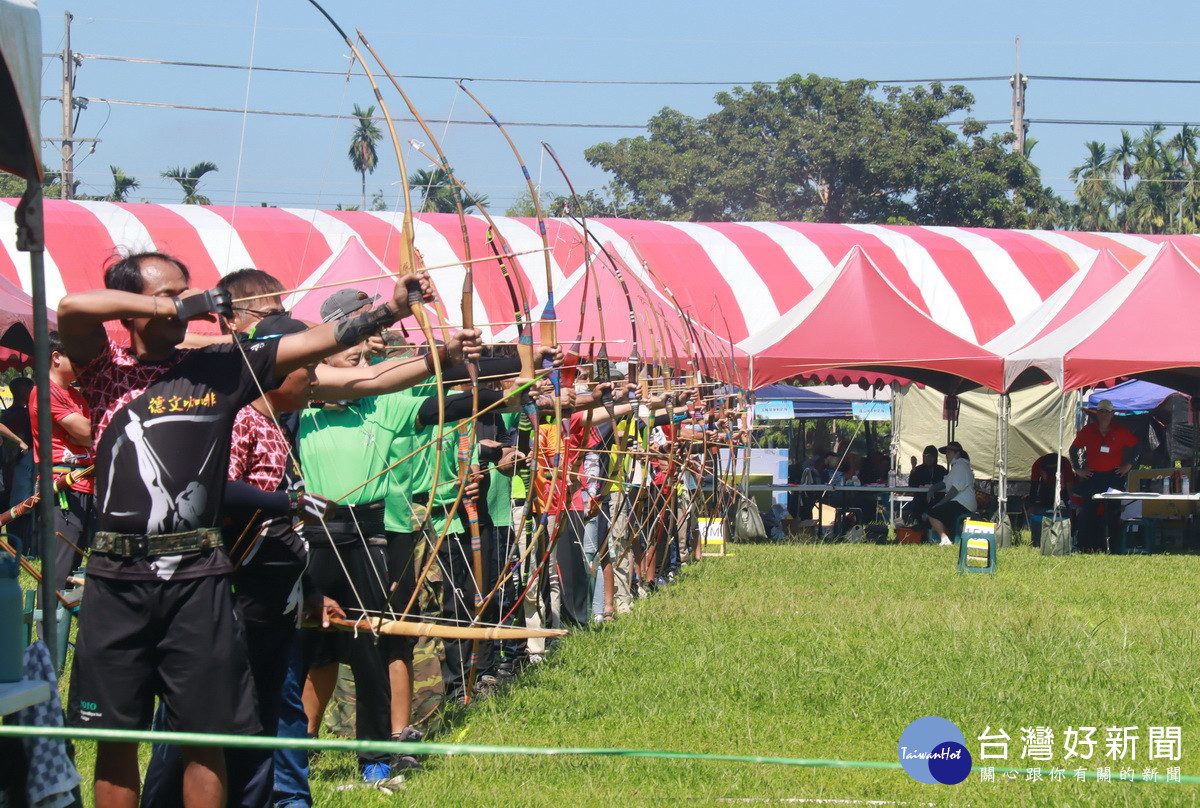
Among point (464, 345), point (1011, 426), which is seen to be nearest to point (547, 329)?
point (464, 345)

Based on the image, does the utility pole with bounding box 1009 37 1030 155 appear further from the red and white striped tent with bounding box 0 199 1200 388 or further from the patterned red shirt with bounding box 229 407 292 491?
the patterned red shirt with bounding box 229 407 292 491

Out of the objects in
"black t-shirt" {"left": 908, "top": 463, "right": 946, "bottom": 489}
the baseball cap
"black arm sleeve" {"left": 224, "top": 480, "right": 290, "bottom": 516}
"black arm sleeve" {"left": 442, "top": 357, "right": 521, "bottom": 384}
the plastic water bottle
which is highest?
the baseball cap

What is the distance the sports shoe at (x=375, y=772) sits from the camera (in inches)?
147

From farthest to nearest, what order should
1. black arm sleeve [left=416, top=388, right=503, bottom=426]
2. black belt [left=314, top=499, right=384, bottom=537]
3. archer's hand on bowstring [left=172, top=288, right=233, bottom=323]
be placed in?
1. black arm sleeve [left=416, top=388, right=503, bottom=426]
2. black belt [left=314, top=499, right=384, bottom=537]
3. archer's hand on bowstring [left=172, top=288, right=233, bottom=323]

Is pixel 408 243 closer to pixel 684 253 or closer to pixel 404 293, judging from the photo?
pixel 404 293

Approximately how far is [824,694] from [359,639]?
74.4 inches

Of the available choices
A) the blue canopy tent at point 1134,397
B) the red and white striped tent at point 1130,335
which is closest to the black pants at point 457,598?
the red and white striped tent at point 1130,335

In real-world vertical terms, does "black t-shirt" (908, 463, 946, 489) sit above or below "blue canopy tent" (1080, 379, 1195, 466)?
below

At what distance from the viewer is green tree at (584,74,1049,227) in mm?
31344

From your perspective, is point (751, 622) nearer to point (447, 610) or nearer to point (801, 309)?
point (447, 610)

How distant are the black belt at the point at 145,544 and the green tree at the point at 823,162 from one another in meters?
30.4

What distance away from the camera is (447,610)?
466 centimetres

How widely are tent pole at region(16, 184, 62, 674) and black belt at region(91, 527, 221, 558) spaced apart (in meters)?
0.10

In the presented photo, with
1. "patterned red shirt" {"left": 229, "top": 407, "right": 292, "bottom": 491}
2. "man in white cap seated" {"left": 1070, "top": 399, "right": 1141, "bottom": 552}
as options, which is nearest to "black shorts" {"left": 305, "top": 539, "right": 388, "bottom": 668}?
"patterned red shirt" {"left": 229, "top": 407, "right": 292, "bottom": 491}
